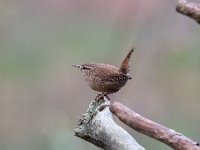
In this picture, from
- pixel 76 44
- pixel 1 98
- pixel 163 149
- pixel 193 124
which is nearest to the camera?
pixel 163 149

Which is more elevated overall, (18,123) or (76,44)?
(76,44)

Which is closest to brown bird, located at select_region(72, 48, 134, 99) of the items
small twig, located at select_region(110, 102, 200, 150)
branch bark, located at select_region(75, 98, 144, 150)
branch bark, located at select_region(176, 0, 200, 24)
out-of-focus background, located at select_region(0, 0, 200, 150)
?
branch bark, located at select_region(75, 98, 144, 150)

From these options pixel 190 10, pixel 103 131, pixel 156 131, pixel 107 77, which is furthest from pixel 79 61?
pixel 190 10

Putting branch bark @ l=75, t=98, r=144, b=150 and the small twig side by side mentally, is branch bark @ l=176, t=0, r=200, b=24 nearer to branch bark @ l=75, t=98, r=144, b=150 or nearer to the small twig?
the small twig

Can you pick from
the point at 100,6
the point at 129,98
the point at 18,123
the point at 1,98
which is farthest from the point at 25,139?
the point at 100,6

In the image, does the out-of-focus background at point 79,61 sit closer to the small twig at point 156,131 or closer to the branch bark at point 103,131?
the branch bark at point 103,131

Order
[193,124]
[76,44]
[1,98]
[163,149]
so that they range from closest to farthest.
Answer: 1. [163,149]
2. [193,124]
3. [1,98]
4. [76,44]

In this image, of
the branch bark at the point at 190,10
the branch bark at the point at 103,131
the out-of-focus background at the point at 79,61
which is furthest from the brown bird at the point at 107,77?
the out-of-focus background at the point at 79,61

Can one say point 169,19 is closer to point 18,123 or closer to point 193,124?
point 193,124
